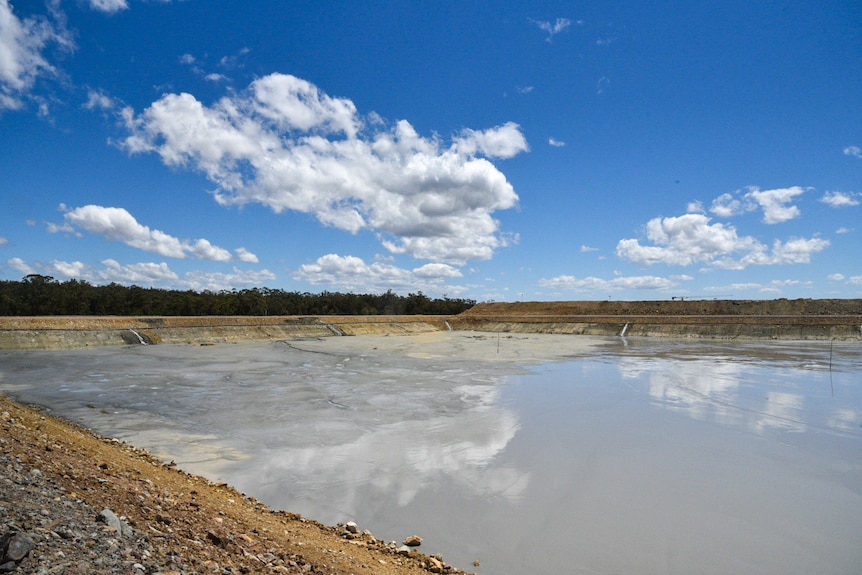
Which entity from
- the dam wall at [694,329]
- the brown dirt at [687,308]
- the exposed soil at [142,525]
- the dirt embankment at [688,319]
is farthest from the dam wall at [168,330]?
the exposed soil at [142,525]

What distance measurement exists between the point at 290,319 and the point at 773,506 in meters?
43.9

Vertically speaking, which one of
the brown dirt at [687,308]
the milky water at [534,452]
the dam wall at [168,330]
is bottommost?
the milky water at [534,452]

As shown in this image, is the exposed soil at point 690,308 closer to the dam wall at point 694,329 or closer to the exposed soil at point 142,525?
the dam wall at point 694,329

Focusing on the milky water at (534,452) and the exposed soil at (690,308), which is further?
the exposed soil at (690,308)

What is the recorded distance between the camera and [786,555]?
220 inches

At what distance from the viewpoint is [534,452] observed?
369 inches

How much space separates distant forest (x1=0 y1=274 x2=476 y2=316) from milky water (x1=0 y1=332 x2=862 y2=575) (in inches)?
1630

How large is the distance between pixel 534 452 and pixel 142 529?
7.28 m

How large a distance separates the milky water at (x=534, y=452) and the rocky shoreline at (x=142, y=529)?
3.18 feet

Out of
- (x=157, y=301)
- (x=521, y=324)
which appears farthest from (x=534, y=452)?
(x=157, y=301)

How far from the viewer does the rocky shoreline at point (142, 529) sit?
3.21 m

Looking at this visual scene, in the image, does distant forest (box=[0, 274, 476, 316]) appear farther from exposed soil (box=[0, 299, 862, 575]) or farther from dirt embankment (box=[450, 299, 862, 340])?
exposed soil (box=[0, 299, 862, 575])

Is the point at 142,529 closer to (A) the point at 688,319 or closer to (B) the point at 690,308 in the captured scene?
(A) the point at 688,319

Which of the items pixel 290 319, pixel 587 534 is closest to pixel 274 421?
pixel 587 534
